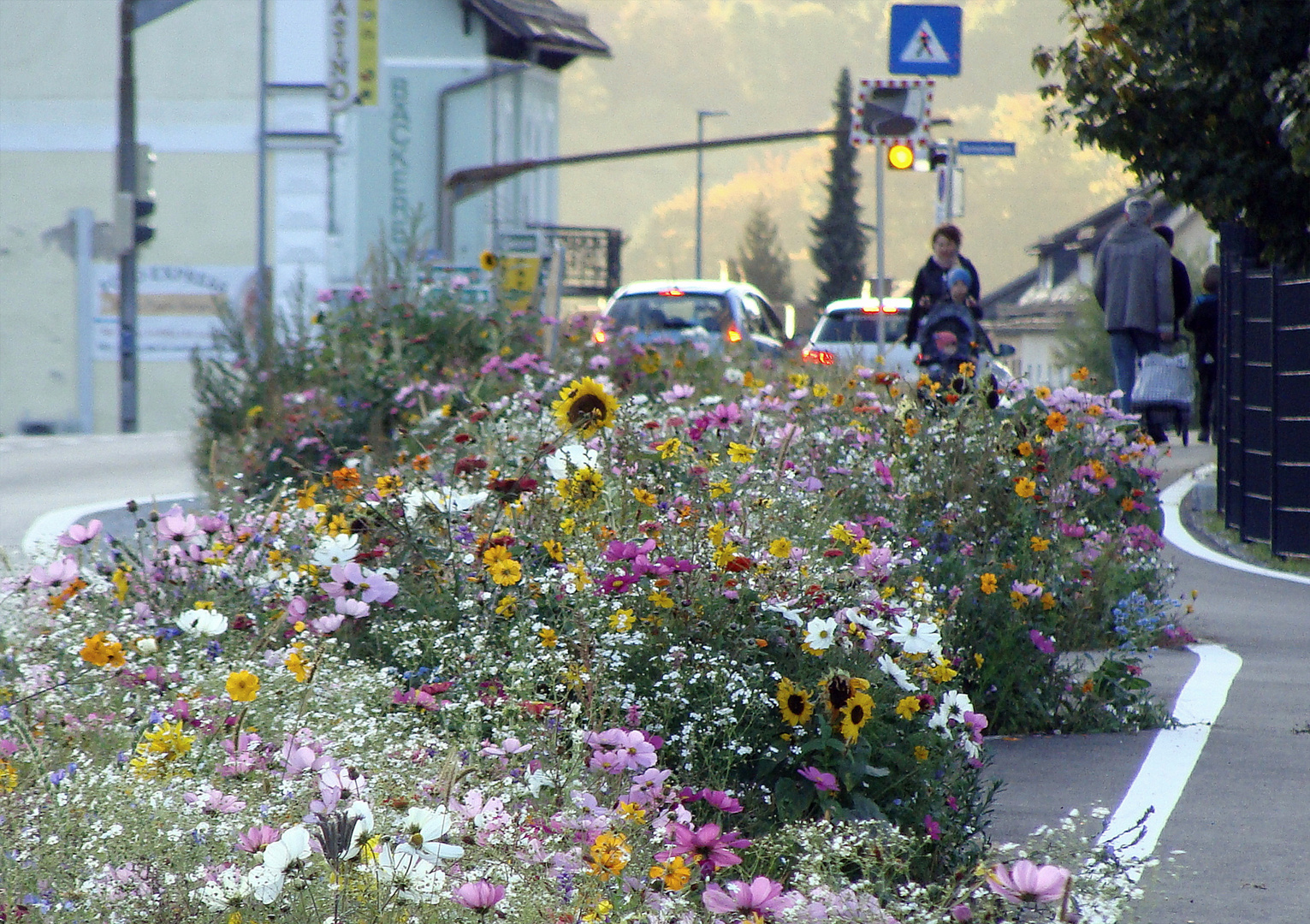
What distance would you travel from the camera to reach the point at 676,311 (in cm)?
1898

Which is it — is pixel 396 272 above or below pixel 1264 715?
above

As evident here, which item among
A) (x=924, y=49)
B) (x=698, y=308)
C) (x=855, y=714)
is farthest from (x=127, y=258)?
(x=855, y=714)

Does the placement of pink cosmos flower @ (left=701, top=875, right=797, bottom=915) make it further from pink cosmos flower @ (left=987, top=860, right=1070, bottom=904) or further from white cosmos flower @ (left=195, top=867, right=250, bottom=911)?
white cosmos flower @ (left=195, top=867, right=250, bottom=911)

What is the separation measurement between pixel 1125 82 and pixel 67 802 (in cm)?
754

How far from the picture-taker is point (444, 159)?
42094 millimetres

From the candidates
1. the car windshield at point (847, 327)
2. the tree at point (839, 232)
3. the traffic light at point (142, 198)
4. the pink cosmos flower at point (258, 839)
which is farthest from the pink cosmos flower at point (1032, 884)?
the tree at point (839, 232)

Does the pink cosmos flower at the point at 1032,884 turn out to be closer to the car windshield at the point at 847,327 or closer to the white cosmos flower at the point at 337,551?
the white cosmos flower at the point at 337,551

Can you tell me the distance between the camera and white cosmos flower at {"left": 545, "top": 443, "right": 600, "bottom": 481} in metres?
4.69

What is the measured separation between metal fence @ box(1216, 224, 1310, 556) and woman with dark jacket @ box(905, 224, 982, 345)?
1618mm

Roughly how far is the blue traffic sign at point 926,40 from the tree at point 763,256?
11195cm

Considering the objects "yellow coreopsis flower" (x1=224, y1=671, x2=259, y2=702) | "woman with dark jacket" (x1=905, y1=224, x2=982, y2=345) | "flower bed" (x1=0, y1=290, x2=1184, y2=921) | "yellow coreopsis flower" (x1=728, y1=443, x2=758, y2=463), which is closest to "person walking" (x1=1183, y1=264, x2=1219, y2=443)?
"woman with dark jacket" (x1=905, y1=224, x2=982, y2=345)

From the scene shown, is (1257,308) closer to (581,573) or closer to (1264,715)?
(1264,715)

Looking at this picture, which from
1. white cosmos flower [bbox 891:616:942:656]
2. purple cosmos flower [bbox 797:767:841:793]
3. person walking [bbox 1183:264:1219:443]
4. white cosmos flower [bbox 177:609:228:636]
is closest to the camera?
purple cosmos flower [bbox 797:767:841:793]

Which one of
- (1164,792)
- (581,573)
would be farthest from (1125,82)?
(581,573)
